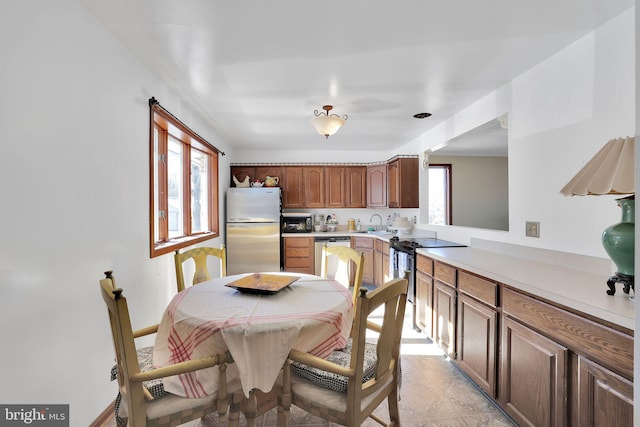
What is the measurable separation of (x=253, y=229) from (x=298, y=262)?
0.90 metres

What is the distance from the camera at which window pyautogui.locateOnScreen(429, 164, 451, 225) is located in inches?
212

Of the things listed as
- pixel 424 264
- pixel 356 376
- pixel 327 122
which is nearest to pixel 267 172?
pixel 327 122

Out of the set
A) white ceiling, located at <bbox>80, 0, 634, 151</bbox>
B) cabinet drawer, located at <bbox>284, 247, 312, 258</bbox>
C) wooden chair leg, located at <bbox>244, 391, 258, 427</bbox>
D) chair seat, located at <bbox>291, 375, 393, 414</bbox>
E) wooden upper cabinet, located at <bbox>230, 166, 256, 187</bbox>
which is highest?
white ceiling, located at <bbox>80, 0, 634, 151</bbox>

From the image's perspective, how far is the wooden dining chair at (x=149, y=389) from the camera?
1136 millimetres

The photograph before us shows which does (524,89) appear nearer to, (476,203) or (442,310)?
(442,310)

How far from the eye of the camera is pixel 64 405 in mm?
1428

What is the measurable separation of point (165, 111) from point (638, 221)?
9.15ft

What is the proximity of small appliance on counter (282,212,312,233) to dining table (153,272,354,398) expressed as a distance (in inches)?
131

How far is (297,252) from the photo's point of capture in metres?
4.85

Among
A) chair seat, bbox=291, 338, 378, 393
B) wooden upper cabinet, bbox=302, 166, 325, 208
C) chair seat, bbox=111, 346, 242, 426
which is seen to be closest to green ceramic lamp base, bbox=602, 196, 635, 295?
chair seat, bbox=291, 338, 378, 393

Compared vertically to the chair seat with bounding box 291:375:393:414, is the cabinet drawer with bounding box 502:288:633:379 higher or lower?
higher

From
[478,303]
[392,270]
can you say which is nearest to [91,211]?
[478,303]

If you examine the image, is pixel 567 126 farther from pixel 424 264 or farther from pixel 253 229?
pixel 253 229

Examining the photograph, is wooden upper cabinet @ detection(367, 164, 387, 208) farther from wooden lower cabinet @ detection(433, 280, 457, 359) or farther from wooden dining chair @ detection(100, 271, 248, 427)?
wooden dining chair @ detection(100, 271, 248, 427)
